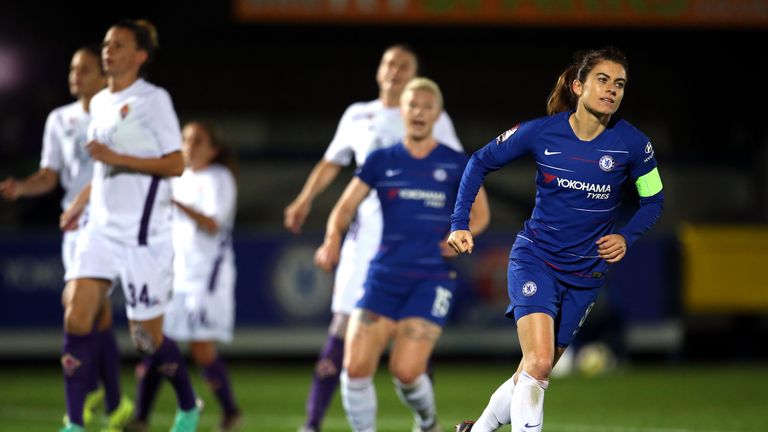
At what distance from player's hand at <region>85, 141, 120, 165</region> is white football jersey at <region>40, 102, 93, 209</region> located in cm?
130

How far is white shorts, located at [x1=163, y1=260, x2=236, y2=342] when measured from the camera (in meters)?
10.3

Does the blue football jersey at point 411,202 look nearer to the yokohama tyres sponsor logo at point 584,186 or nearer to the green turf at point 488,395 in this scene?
the yokohama tyres sponsor logo at point 584,186

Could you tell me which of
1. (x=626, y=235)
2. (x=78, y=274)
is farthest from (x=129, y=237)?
(x=626, y=235)

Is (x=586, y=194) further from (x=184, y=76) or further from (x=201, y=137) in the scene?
(x=184, y=76)

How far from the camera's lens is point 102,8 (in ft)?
57.7

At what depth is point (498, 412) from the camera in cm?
724

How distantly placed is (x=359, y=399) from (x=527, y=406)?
5.02 ft

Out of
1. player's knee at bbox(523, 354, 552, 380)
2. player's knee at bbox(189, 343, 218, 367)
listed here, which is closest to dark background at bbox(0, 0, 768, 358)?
player's knee at bbox(189, 343, 218, 367)

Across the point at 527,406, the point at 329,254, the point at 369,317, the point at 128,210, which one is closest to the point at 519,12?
the point at 329,254

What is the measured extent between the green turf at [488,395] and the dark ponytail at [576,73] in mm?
3712

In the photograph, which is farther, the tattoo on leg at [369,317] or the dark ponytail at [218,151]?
the dark ponytail at [218,151]

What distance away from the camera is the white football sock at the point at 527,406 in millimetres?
6895

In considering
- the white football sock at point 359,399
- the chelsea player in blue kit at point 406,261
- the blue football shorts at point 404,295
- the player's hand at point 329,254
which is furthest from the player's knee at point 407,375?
the player's hand at point 329,254

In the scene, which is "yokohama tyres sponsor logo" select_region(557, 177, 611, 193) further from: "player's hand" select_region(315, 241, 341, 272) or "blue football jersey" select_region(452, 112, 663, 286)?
"player's hand" select_region(315, 241, 341, 272)
